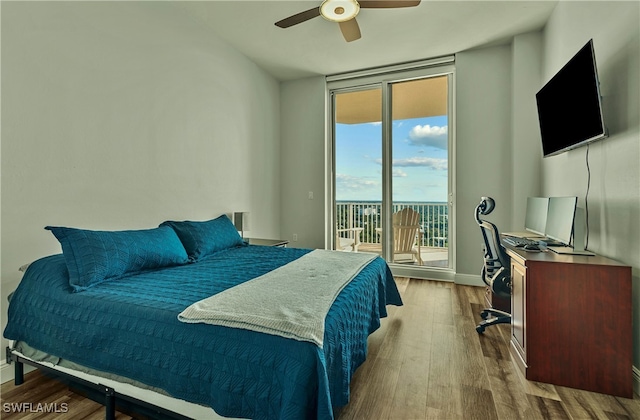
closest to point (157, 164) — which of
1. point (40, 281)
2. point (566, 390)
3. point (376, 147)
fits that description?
point (40, 281)

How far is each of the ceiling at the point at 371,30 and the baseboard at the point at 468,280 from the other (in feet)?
9.27

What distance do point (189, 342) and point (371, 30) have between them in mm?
3405

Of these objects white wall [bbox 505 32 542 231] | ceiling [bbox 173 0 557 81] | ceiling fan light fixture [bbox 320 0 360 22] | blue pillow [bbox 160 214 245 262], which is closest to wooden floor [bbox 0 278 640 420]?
blue pillow [bbox 160 214 245 262]

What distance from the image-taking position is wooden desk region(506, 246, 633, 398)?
5.57 ft

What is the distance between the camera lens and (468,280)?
3.91 meters

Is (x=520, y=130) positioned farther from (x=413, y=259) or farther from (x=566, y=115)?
(x=413, y=259)

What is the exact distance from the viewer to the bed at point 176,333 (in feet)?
3.75

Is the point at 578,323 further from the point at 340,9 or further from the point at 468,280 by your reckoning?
the point at 340,9

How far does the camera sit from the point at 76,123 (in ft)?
7.22

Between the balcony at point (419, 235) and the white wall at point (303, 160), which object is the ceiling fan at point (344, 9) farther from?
the balcony at point (419, 235)

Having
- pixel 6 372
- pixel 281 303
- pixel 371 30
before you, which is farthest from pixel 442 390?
pixel 371 30

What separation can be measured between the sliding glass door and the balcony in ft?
0.05

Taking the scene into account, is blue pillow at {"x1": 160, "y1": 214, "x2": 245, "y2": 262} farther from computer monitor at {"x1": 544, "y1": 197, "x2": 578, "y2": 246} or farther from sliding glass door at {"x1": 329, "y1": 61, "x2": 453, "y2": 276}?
computer monitor at {"x1": 544, "y1": 197, "x2": 578, "y2": 246}

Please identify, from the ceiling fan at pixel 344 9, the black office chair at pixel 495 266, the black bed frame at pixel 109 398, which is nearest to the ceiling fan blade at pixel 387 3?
the ceiling fan at pixel 344 9
